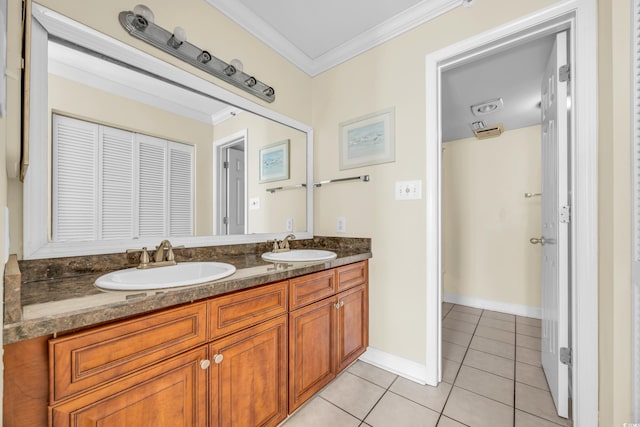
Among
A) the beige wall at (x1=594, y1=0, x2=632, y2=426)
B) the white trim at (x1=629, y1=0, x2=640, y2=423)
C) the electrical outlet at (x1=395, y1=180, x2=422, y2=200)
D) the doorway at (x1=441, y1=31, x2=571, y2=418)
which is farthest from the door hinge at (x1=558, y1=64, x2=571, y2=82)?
the electrical outlet at (x1=395, y1=180, x2=422, y2=200)

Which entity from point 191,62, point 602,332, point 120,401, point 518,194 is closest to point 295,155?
point 191,62

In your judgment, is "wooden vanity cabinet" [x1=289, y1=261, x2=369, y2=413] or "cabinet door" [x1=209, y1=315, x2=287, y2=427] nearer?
"cabinet door" [x1=209, y1=315, x2=287, y2=427]

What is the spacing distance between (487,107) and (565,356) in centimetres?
210

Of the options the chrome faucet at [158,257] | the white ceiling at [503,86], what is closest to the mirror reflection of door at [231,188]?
the chrome faucet at [158,257]

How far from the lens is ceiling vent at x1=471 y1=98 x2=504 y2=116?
2.28m

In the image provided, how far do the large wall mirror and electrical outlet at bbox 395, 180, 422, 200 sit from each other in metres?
0.99

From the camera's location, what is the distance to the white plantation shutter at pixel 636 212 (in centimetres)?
83

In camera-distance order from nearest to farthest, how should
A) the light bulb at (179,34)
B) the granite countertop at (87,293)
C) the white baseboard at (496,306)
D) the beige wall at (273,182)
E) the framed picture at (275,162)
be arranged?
the granite countertop at (87,293) < the light bulb at (179,34) < the beige wall at (273,182) < the framed picture at (275,162) < the white baseboard at (496,306)

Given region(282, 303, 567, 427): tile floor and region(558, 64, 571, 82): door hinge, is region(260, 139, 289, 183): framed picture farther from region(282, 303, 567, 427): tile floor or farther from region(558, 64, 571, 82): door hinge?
region(558, 64, 571, 82): door hinge

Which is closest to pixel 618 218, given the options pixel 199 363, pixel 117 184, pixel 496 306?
pixel 199 363

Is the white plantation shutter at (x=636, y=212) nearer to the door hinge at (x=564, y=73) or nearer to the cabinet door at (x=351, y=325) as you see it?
the door hinge at (x=564, y=73)

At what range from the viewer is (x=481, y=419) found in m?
1.28

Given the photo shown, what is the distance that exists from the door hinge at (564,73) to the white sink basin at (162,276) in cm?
186

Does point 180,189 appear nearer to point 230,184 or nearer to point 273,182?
point 230,184
